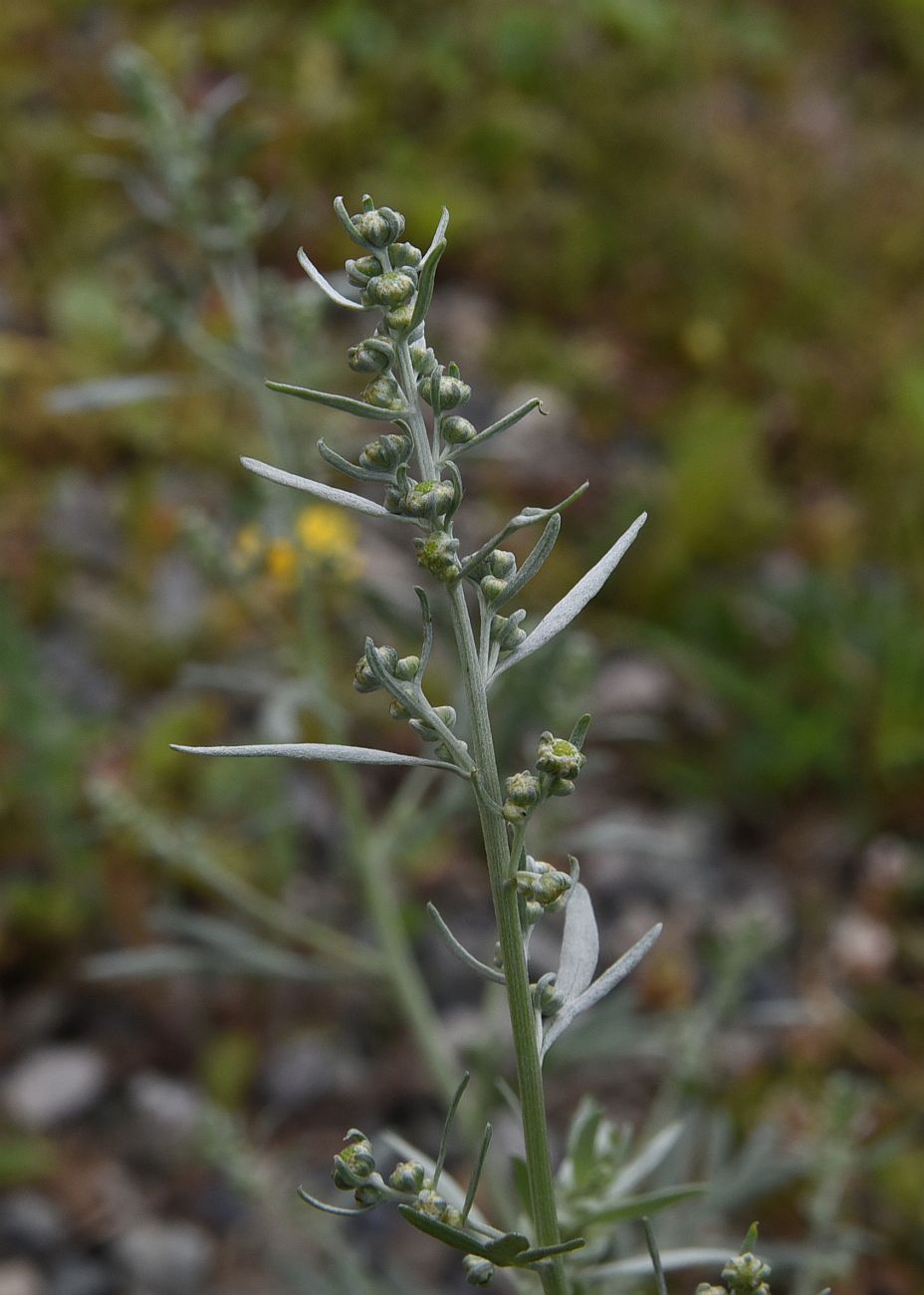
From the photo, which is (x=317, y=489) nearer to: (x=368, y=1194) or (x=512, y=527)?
(x=512, y=527)

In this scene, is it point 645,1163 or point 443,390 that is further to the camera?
point 645,1163

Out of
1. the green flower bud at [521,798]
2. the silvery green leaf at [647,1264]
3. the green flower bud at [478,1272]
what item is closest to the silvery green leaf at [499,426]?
the green flower bud at [521,798]

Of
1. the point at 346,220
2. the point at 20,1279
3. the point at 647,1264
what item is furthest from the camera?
the point at 20,1279

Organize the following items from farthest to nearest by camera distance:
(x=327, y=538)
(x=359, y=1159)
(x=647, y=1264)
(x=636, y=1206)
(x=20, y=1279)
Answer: (x=327, y=538) → (x=20, y=1279) → (x=647, y=1264) → (x=636, y=1206) → (x=359, y=1159)

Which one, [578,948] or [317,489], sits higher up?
[317,489]

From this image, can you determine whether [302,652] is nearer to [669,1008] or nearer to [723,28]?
[669,1008]

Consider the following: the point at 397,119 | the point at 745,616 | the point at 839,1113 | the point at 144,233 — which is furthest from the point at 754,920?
the point at 397,119

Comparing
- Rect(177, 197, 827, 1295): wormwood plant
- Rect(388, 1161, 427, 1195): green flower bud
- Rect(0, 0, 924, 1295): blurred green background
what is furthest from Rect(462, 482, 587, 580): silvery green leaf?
Rect(0, 0, 924, 1295): blurred green background

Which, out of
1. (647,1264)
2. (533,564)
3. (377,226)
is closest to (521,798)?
(533,564)

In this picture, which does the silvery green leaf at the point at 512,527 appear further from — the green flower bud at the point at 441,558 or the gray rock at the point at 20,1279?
the gray rock at the point at 20,1279
